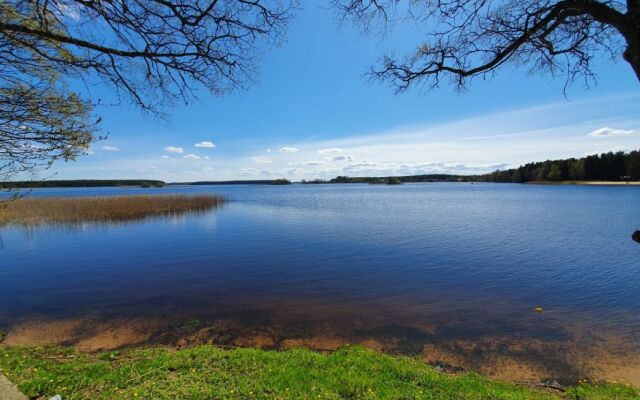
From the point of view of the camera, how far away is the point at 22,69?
4.18 meters

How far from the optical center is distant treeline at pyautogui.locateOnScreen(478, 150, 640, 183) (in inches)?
3952

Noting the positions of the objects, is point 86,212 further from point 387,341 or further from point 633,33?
point 633,33

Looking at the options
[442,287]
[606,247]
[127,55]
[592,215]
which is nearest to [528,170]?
[592,215]

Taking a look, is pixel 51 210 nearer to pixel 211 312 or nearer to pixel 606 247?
pixel 211 312

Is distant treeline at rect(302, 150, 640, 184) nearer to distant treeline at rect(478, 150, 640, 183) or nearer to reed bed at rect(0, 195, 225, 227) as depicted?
distant treeline at rect(478, 150, 640, 183)

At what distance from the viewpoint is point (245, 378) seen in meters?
5.01

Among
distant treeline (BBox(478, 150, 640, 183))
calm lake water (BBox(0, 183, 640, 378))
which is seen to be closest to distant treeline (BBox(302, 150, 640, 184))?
distant treeline (BBox(478, 150, 640, 183))

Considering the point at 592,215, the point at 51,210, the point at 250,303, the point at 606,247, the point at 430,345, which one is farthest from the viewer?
the point at 51,210

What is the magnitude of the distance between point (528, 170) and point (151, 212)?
15406cm

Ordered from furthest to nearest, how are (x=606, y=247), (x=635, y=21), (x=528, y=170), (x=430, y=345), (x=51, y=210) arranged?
1. (x=528, y=170)
2. (x=51, y=210)
3. (x=606, y=247)
4. (x=430, y=345)
5. (x=635, y=21)

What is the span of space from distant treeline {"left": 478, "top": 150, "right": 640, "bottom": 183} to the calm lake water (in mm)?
108561

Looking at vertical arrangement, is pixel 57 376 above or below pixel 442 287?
above

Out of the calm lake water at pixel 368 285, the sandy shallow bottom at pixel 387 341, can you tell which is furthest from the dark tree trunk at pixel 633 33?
the calm lake water at pixel 368 285

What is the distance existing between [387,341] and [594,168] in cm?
13988
